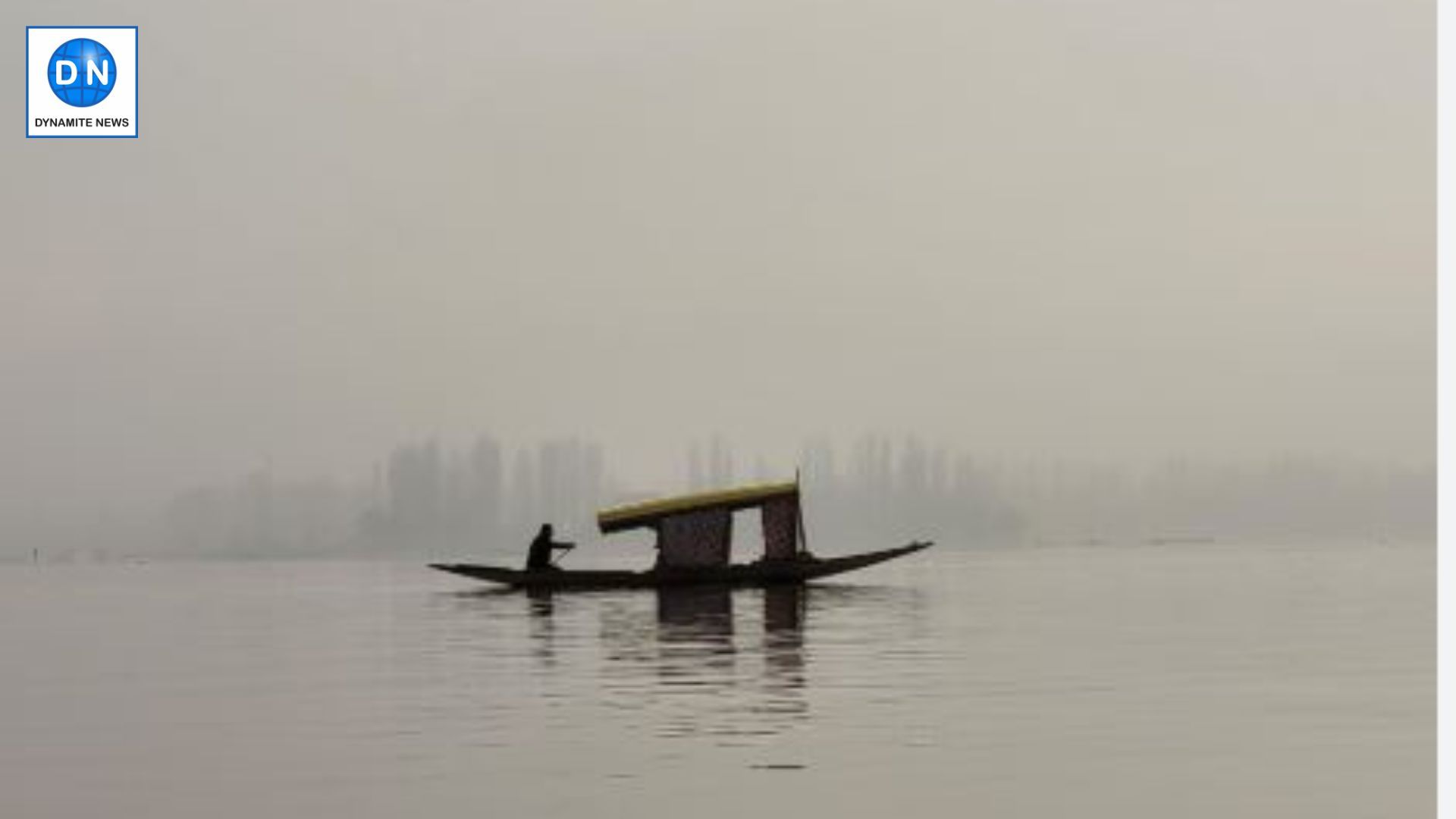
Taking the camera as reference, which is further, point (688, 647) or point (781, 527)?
point (781, 527)

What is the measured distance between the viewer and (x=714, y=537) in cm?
6744

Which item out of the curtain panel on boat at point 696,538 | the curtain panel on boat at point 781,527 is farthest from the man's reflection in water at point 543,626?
the curtain panel on boat at point 781,527

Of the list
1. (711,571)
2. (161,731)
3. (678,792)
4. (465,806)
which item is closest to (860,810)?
(678,792)

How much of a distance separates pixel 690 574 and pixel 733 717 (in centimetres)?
3712

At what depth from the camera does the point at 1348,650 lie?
4784 cm

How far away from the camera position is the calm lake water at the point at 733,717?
2341cm

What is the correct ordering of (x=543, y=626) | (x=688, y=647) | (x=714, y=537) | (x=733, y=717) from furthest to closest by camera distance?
1. (x=714, y=537)
2. (x=543, y=626)
3. (x=688, y=647)
4. (x=733, y=717)

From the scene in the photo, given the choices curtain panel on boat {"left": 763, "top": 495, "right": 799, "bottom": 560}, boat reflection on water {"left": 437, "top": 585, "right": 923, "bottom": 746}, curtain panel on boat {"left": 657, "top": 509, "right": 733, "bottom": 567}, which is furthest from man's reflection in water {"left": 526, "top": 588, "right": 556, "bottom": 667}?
curtain panel on boat {"left": 763, "top": 495, "right": 799, "bottom": 560}

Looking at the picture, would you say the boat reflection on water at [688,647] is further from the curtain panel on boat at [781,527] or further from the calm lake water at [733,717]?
the curtain panel on boat at [781,527]

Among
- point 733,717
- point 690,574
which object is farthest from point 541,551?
point 733,717

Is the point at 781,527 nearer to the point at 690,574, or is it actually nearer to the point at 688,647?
the point at 690,574

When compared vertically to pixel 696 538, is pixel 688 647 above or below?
below

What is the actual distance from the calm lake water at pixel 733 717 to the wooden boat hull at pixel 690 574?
3.97 ft

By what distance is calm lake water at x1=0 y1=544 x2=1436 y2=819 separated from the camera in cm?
2341
